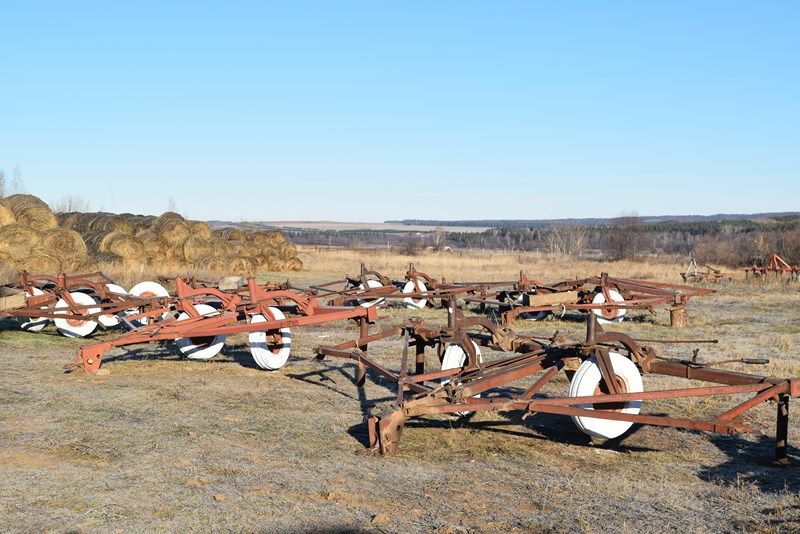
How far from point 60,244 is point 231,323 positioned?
1402 cm

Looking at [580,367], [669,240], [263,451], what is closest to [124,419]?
[263,451]

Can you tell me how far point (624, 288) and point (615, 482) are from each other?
11458mm

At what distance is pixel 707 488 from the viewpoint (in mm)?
6059

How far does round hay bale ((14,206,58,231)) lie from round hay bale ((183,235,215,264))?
4.35 metres

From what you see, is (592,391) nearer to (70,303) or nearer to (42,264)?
(70,303)

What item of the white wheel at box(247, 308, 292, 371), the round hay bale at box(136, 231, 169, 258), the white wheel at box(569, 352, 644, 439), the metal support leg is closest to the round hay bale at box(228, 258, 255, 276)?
the round hay bale at box(136, 231, 169, 258)

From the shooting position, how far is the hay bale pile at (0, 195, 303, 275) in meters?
22.6

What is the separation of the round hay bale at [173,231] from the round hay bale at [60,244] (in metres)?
4.81

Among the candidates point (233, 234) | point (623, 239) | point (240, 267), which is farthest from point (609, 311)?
point (623, 239)

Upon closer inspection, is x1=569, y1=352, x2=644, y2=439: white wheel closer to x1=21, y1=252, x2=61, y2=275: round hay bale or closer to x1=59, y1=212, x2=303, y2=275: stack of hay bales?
x1=21, y1=252, x2=61, y2=275: round hay bale

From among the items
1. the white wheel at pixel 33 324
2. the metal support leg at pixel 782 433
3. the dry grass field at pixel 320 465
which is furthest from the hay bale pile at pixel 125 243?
the metal support leg at pixel 782 433

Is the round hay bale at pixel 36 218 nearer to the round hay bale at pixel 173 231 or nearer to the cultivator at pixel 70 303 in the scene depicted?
the round hay bale at pixel 173 231

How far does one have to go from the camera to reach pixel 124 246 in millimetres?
26422

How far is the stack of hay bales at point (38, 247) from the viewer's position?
22266mm
